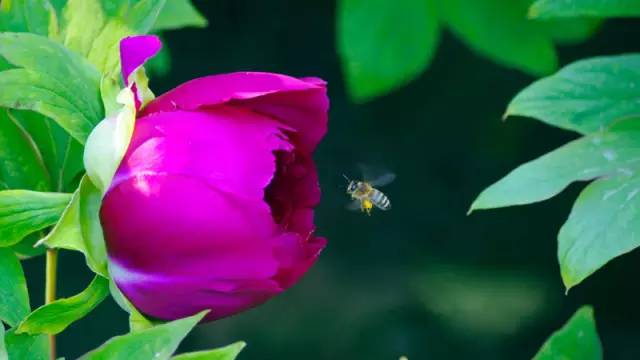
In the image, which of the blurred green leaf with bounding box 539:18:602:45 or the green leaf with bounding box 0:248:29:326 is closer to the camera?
the green leaf with bounding box 0:248:29:326

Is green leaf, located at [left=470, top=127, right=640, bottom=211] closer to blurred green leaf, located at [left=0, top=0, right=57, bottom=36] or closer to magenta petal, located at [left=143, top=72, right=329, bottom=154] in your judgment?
magenta petal, located at [left=143, top=72, right=329, bottom=154]

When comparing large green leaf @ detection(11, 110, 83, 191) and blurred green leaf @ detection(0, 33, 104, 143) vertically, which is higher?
blurred green leaf @ detection(0, 33, 104, 143)

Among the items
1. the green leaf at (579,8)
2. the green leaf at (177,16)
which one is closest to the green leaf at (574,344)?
the green leaf at (579,8)

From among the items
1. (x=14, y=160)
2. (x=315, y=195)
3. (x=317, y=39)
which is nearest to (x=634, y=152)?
(x=315, y=195)

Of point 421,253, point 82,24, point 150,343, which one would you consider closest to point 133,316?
point 150,343

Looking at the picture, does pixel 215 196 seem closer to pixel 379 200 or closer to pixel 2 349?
pixel 2 349

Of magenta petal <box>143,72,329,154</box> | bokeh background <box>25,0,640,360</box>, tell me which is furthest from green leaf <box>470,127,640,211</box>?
bokeh background <box>25,0,640,360</box>

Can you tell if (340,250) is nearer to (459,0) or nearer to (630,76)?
(459,0)
